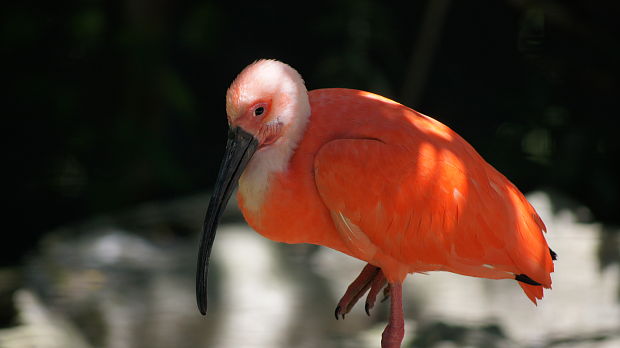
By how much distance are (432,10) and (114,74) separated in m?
1.82

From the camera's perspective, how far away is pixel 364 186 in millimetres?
2279

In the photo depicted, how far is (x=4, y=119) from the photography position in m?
5.05

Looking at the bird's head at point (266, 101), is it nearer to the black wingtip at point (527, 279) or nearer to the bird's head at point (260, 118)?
the bird's head at point (260, 118)

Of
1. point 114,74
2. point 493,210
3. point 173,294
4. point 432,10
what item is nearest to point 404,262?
point 493,210

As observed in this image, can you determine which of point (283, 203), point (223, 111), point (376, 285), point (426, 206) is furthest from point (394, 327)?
point (223, 111)

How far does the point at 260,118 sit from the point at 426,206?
49cm

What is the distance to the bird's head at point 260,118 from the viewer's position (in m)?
2.24

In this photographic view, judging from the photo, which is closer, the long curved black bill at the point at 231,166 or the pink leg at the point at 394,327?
the long curved black bill at the point at 231,166

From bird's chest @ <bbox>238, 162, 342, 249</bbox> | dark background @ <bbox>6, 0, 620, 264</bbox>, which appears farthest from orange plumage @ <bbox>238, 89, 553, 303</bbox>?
dark background @ <bbox>6, 0, 620, 264</bbox>

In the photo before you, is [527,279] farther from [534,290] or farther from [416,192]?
[416,192]

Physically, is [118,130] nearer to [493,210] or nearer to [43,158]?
[43,158]

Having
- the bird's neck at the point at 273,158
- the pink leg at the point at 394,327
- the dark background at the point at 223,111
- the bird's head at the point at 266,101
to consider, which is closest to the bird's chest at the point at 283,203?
the bird's neck at the point at 273,158

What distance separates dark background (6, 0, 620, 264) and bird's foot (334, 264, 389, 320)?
234cm

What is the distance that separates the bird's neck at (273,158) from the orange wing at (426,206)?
8 cm
